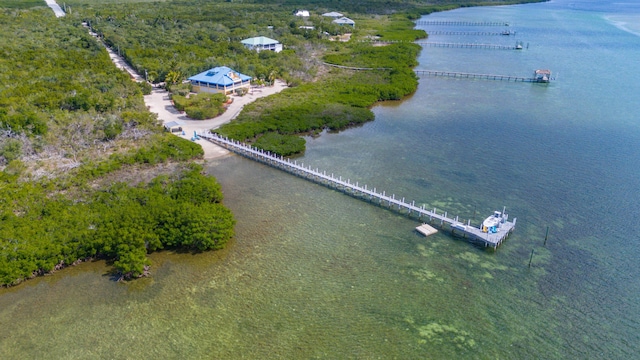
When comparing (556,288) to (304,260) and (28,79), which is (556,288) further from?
(28,79)

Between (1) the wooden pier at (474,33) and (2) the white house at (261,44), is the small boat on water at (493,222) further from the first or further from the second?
(1) the wooden pier at (474,33)

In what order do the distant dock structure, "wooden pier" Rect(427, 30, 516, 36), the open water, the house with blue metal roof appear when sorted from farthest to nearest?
"wooden pier" Rect(427, 30, 516, 36) → the distant dock structure → the house with blue metal roof → the open water

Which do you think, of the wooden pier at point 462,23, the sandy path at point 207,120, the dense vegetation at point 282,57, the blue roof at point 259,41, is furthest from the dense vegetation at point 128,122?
the wooden pier at point 462,23

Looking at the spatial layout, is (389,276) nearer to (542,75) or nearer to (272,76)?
(272,76)

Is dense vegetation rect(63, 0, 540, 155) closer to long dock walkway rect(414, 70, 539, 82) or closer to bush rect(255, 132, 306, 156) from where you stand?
bush rect(255, 132, 306, 156)

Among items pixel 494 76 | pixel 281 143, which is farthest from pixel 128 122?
pixel 494 76

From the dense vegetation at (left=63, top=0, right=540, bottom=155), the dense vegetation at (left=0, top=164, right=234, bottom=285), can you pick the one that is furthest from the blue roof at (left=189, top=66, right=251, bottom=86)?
the dense vegetation at (left=0, top=164, right=234, bottom=285)
